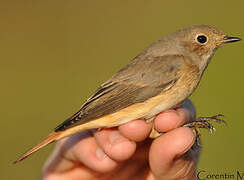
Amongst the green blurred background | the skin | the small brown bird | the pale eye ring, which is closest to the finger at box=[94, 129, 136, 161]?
the skin

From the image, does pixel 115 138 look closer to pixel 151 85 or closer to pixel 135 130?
pixel 135 130

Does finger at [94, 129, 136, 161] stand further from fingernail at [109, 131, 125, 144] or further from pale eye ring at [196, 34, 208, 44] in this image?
pale eye ring at [196, 34, 208, 44]

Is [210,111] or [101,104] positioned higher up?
[101,104]

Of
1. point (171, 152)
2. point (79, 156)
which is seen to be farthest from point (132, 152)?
point (79, 156)

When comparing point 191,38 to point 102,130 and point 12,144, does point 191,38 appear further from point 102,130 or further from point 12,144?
point 12,144

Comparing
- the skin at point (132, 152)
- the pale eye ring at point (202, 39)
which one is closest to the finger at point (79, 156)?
the skin at point (132, 152)

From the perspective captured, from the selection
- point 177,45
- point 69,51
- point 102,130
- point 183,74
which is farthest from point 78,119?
point 69,51

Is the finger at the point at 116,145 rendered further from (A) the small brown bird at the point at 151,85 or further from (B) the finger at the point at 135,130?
(A) the small brown bird at the point at 151,85

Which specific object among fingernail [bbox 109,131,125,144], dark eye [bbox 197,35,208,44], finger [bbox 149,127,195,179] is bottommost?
finger [bbox 149,127,195,179]
